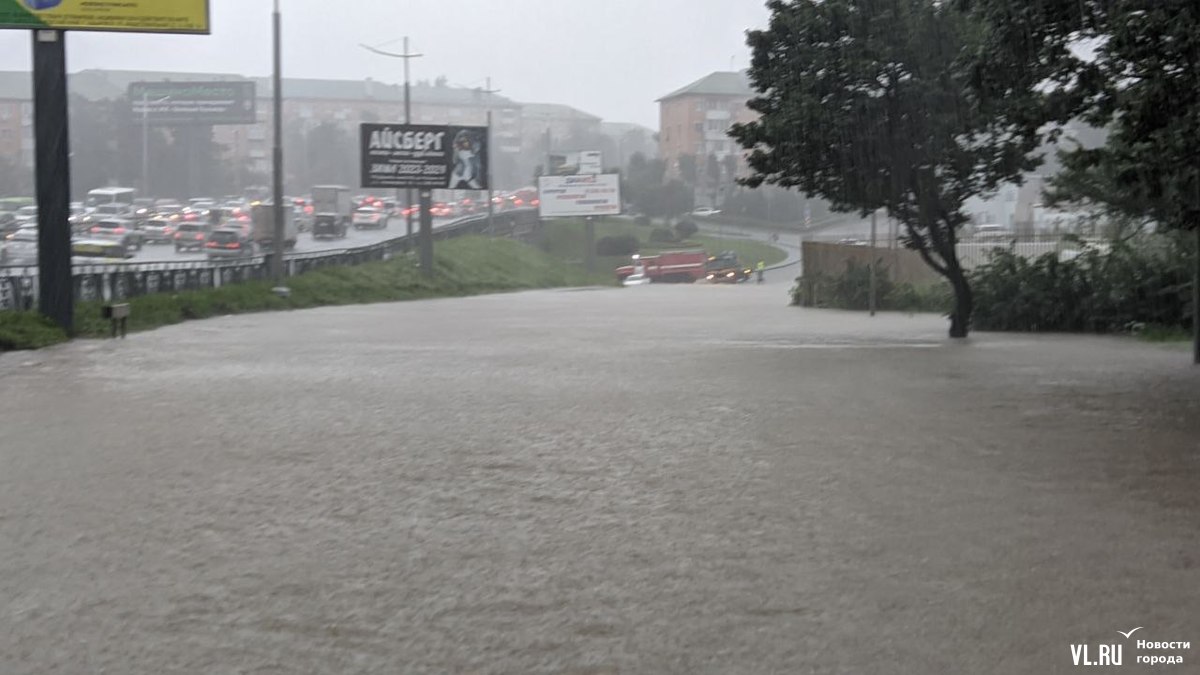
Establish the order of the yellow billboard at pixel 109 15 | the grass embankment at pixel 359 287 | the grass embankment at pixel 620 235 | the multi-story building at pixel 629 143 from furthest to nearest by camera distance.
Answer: the multi-story building at pixel 629 143 → the grass embankment at pixel 620 235 → the grass embankment at pixel 359 287 → the yellow billboard at pixel 109 15

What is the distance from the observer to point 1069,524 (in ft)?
28.0

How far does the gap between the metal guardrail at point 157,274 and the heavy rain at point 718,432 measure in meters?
0.18

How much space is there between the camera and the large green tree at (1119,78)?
13188mm

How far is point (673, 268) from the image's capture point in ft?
283

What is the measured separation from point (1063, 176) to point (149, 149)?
6795 centimetres

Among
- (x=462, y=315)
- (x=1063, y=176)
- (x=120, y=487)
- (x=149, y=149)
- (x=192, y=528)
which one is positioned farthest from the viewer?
(x=149, y=149)

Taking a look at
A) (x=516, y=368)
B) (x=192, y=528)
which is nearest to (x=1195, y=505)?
(x=192, y=528)

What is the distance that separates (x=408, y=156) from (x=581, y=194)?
33.6 metres

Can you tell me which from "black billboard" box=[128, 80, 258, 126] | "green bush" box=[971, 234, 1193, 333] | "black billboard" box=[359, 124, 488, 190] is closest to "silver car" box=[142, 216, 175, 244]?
"black billboard" box=[128, 80, 258, 126]

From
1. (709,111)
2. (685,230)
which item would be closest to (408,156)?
(685,230)

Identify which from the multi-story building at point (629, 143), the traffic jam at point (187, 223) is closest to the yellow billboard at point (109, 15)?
the traffic jam at point (187, 223)

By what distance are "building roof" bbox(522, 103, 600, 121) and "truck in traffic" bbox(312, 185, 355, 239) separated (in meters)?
82.1

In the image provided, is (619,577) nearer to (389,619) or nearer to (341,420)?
(389,619)

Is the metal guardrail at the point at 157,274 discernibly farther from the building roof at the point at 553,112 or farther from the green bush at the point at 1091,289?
→ the building roof at the point at 553,112
